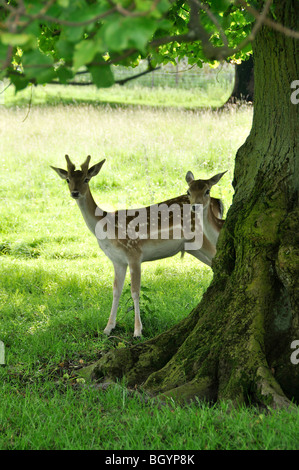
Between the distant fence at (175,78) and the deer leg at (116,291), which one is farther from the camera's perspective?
the distant fence at (175,78)

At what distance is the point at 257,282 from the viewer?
4.29 meters

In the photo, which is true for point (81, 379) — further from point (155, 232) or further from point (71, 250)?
point (71, 250)

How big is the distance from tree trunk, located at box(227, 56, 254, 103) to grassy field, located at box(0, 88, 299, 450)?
1402 mm

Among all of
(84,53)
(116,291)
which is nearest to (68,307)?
(116,291)

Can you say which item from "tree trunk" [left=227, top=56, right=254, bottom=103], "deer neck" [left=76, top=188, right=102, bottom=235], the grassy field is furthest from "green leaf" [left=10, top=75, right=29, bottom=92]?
"tree trunk" [left=227, top=56, right=254, bottom=103]

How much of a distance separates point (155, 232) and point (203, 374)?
229 centimetres

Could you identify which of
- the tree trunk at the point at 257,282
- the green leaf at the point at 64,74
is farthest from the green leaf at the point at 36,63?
the tree trunk at the point at 257,282

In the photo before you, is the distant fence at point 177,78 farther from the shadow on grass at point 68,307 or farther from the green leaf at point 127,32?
the green leaf at point 127,32

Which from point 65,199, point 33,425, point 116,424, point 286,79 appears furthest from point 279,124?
point 65,199

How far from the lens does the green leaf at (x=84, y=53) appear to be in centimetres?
219

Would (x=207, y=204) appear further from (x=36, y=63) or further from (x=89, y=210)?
(x=36, y=63)

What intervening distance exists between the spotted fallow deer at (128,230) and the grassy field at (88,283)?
0.98 ft

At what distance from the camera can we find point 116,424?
3842 millimetres

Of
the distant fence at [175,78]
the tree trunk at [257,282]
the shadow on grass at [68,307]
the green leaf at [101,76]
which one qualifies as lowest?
the shadow on grass at [68,307]
